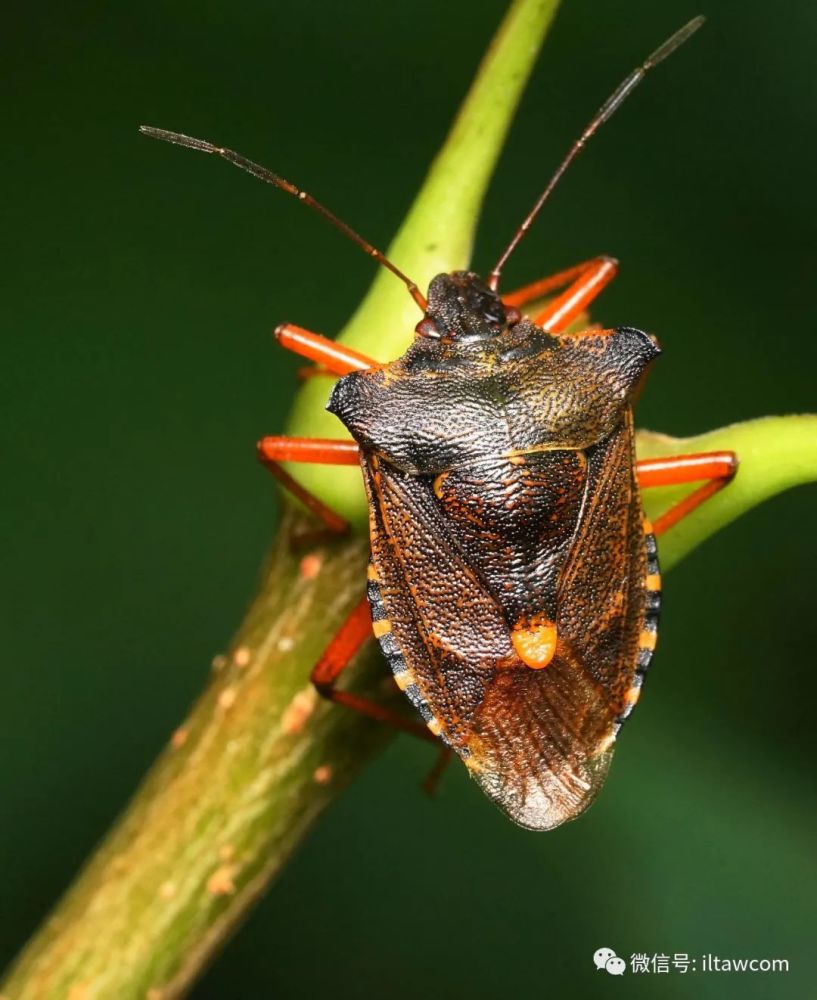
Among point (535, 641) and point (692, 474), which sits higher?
point (692, 474)

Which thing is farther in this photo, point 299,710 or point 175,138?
point 175,138

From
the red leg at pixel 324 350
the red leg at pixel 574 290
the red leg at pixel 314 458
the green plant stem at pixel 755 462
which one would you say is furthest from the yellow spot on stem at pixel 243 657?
the red leg at pixel 574 290

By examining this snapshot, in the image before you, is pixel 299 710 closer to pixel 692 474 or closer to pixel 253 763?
pixel 253 763

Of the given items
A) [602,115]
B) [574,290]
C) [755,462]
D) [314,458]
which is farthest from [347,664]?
[602,115]

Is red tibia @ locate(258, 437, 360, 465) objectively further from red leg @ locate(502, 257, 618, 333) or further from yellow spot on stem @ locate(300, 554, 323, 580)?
red leg @ locate(502, 257, 618, 333)

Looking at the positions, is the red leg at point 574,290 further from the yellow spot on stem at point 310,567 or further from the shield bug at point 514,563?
the yellow spot on stem at point 310,567

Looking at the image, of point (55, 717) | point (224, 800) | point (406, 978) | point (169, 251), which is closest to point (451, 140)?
point (224, 800)

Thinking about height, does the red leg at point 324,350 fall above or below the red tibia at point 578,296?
above

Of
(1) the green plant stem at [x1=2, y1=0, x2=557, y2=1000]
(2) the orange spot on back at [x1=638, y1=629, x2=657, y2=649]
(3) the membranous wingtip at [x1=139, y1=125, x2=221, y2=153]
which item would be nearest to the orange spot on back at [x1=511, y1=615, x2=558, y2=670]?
(2) the orange spot on back at [x1=638, y1=629, x2=657, y2=649]
